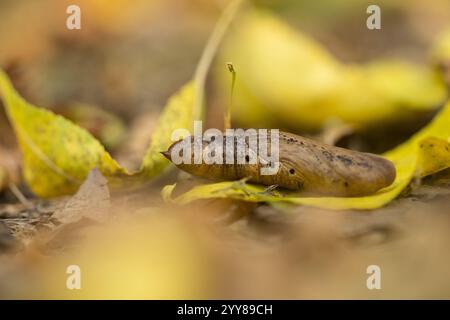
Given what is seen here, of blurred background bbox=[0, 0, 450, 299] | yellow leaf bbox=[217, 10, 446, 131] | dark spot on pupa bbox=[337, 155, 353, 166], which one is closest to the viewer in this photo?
blurred background bbox=[0, 0, 450, 299]

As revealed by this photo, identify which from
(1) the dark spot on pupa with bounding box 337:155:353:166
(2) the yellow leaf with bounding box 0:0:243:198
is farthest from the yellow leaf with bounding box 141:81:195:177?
(1) the dark spot on pupa with bounding box 337:155:353:166

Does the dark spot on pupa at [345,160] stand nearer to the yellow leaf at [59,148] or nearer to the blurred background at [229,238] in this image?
the blurred background at [229,238]

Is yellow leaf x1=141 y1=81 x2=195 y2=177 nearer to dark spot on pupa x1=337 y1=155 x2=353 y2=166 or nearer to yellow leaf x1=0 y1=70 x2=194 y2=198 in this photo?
yellow leaf x1=0 y1=70 x2=194 y2=198

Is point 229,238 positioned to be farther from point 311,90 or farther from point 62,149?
point 311,90

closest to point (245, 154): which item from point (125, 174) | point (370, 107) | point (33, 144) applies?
point (125, 174)

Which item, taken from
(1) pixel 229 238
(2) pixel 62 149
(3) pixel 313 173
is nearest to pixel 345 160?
(3) pixel 313 173

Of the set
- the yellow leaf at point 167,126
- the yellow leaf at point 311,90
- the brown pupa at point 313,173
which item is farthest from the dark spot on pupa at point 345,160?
the yellow leaf at point 311,90
